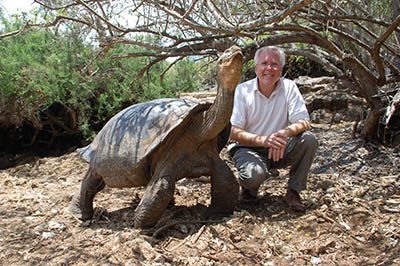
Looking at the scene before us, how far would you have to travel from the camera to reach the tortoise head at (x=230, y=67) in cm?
245

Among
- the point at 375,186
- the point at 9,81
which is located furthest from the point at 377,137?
the point at 9,81

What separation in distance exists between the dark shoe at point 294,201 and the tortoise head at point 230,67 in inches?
52.9

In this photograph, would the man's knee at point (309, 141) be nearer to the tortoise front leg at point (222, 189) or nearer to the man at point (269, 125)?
the man at point (269, 125)

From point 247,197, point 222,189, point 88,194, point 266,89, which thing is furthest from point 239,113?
point 88,194

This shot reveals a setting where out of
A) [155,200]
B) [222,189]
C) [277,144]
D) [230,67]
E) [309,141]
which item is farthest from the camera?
[309,141]

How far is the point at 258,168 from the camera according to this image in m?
3.17

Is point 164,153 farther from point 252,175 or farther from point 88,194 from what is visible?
point 88,194

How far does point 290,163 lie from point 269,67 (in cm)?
99

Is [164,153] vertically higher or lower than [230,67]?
lower

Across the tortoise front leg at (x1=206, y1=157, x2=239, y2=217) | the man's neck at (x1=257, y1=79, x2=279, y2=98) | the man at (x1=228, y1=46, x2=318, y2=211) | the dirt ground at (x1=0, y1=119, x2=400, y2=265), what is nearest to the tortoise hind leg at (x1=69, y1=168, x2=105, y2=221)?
the dirt ground at (x1=0, y1=119, x2=400, y2=265)

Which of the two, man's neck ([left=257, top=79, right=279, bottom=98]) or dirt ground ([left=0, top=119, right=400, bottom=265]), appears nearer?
dirt ground ([left=0, top=119, right=400, bottom=265])

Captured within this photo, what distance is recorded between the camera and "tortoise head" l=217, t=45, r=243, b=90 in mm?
2451

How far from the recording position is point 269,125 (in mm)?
3373

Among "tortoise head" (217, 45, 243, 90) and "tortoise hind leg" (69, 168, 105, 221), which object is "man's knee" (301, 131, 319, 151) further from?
"tortoise hind leg" (69, 168, 105, 221)
